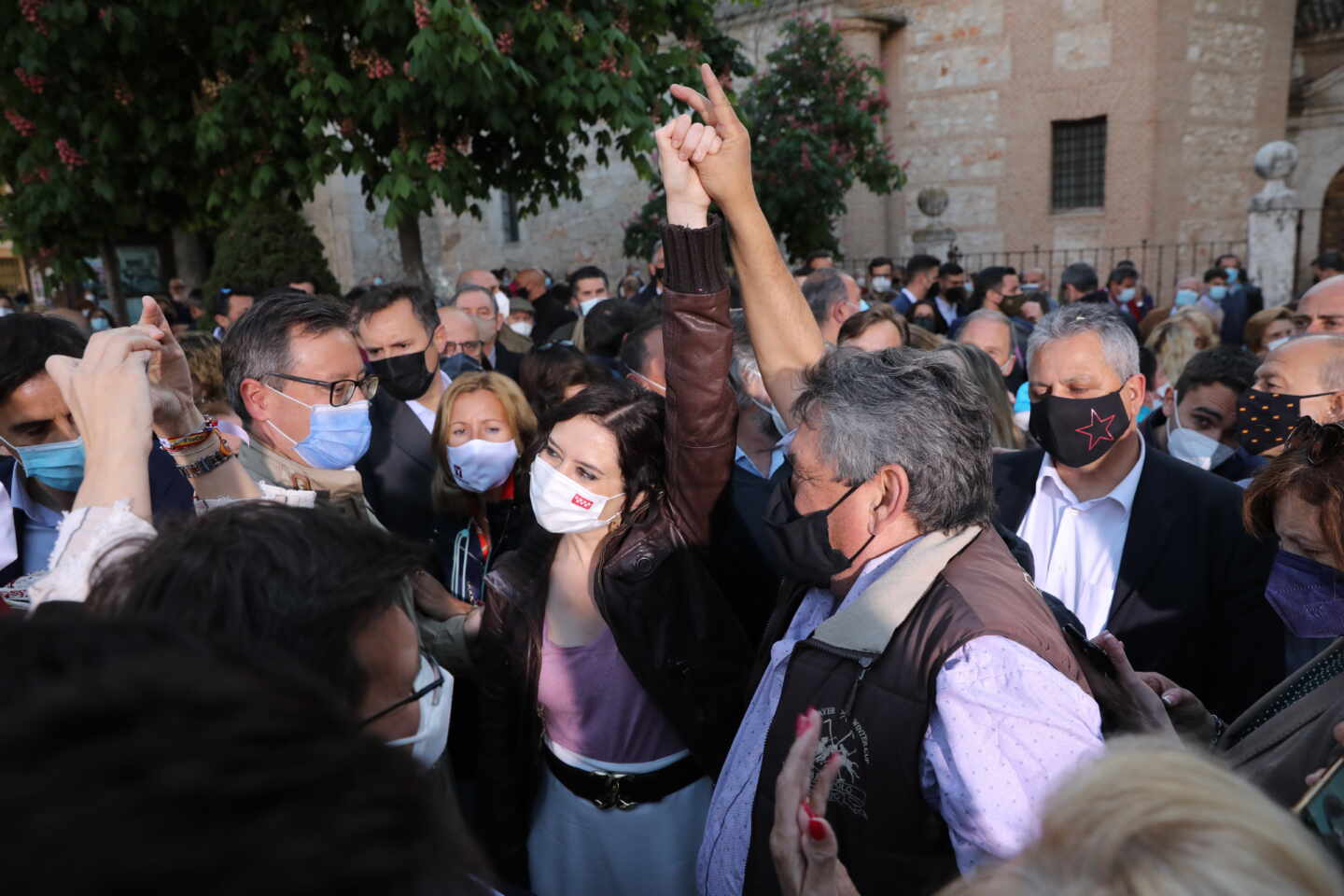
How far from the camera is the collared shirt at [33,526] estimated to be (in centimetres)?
227

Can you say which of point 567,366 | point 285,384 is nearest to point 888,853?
point 285,384

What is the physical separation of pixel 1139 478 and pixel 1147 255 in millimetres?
14448

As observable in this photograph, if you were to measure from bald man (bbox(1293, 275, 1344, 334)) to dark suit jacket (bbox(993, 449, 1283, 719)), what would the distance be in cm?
240

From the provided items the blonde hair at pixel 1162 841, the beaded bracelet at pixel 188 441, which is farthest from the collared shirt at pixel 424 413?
the blonde hair at pixel 1162 841

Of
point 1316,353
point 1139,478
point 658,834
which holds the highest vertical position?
point 1316,353

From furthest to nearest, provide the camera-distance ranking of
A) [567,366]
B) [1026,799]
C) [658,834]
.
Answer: [567,366]
[658,834]
[1026,799]

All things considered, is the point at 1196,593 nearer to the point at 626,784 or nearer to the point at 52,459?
the point at 626,784

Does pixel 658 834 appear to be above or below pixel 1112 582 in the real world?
below

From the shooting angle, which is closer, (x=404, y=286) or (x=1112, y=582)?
(x=1112, y=582)

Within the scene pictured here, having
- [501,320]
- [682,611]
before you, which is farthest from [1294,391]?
[501,320]

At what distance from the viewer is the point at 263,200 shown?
8.19 meters

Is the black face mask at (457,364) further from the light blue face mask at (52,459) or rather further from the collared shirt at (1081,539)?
the collared shirt at (1081,539)

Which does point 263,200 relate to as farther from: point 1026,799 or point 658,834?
point 1026,799

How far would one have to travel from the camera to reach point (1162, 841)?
2.81 ft
